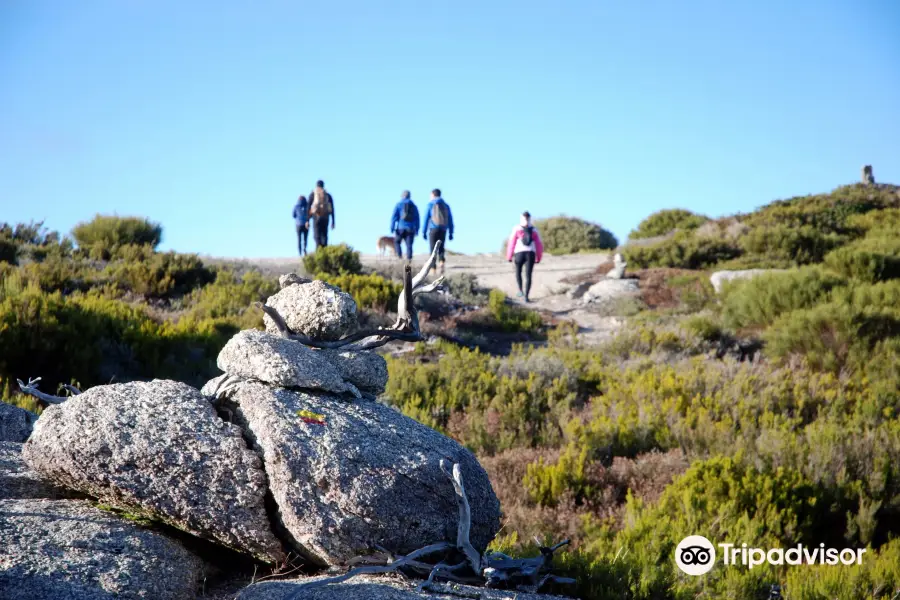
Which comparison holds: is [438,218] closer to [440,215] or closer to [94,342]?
[440,215]

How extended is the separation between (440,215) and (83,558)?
15621mm

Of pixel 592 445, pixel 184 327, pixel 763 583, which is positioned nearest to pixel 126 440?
pixel 763 583

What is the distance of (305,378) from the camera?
4.05 meters

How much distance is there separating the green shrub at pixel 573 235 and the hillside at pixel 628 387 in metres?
18.9

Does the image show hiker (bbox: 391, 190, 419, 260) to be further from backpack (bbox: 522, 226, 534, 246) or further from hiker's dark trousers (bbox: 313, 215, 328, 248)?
backpack (bbox: 522, 226, 534, 246)

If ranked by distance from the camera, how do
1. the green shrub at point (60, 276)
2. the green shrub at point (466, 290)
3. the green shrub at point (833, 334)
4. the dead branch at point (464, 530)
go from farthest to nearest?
the green shrub at point (466, 290), the green shrub at point (60, 276), the green shrub at point (833, 334), the dead branch at point (464, 530)

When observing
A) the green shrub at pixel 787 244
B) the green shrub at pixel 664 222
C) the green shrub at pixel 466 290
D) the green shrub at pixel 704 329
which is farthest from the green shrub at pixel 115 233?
the green shrub at pixel 664 222

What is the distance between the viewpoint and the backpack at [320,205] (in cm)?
2056

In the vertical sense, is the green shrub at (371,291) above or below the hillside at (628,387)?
above

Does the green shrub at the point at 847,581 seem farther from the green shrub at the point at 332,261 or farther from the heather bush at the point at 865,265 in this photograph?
the green shrub at the point at 332,261

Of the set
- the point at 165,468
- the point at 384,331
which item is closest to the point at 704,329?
the point at 384,331

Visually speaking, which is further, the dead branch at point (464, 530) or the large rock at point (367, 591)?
the dead branch at point (464, 530)

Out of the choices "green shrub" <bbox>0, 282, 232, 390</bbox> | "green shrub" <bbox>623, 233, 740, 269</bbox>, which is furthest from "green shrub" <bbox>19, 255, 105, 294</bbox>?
"green shrub" <bbox>623, 233, 740, 269</bbox>

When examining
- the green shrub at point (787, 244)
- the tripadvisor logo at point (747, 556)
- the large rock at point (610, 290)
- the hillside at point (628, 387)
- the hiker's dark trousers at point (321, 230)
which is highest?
the hiker's dark trousers at point (321, 230)
